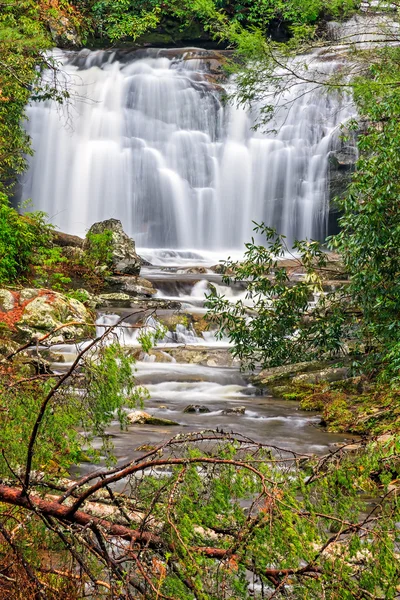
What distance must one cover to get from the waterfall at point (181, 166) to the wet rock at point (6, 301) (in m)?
10.4

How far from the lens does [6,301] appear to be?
40.9 ft

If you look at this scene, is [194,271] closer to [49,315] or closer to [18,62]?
[49,315]

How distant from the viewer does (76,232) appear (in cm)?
2281

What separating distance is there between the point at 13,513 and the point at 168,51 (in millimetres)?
26974

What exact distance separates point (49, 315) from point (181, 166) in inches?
496

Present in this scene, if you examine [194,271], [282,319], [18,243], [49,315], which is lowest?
[49,315]

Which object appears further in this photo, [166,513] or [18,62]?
[18,62]

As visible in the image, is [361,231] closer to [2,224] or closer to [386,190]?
[386,190]

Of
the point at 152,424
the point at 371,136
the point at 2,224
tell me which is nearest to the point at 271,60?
the point at 371,136

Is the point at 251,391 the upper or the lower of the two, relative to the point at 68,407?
lower

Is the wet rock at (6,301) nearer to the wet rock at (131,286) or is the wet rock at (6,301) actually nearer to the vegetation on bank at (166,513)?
the wet rock at (131,286)

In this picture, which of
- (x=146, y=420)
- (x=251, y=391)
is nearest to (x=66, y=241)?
(x=251, y=391)

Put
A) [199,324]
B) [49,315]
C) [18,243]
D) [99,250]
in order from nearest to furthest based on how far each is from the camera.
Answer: [49,315] → [199,324] → [18,243] → [99,250]

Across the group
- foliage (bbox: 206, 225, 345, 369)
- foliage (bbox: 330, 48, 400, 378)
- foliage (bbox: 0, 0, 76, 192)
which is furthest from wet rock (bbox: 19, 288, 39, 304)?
foliage (bbox: 330, 48, 400, 378)
